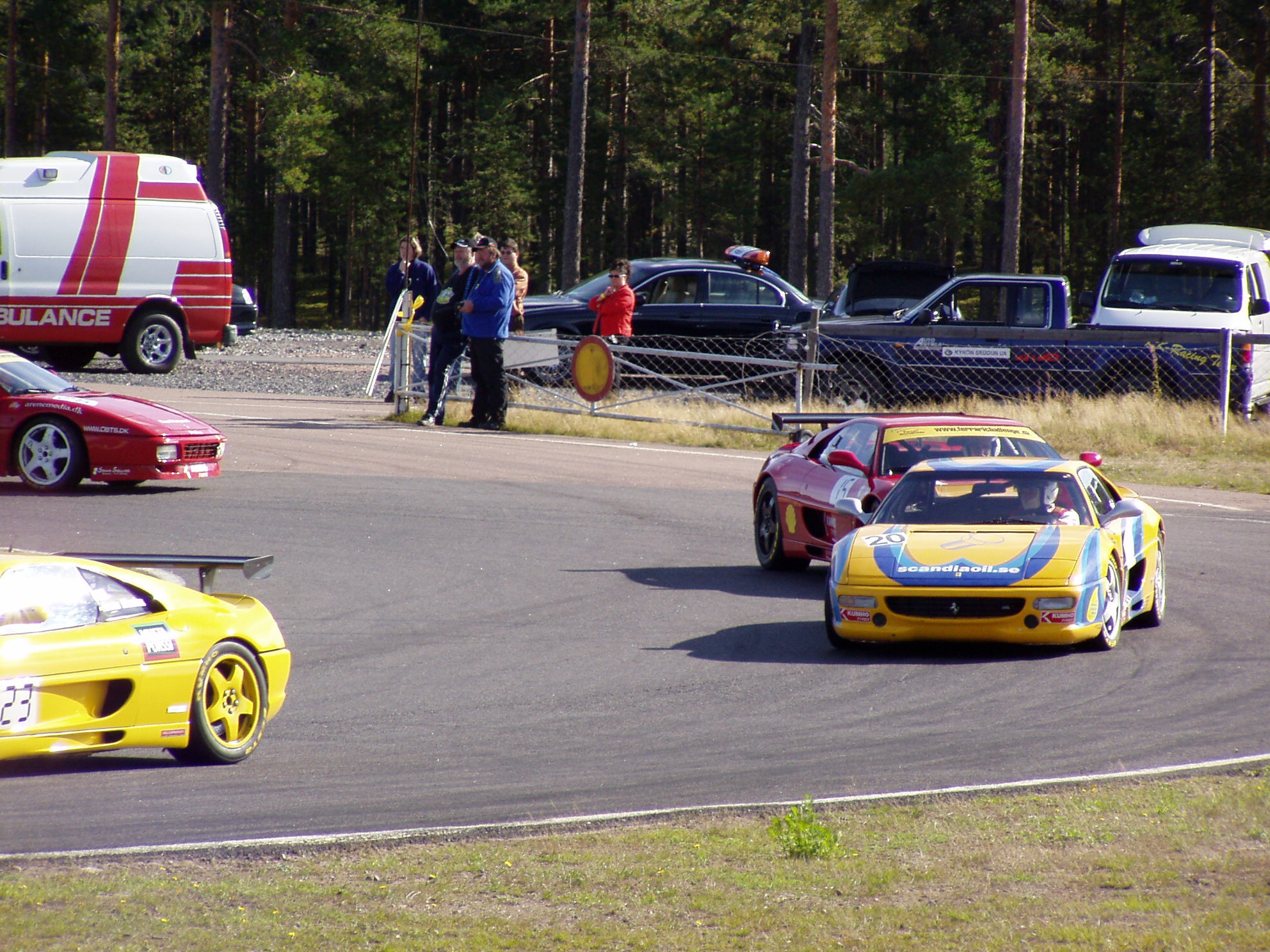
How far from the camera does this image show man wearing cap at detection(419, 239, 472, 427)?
19281 mm

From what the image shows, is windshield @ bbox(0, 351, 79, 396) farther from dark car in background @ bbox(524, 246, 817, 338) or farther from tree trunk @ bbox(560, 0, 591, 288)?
tree trunk @ bbox(560, 0, 591, 288)

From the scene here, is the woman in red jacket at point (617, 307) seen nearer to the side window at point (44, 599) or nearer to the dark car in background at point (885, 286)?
Answer: the dark car in background at point (885, 286)

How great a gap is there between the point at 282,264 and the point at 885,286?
35128 mm

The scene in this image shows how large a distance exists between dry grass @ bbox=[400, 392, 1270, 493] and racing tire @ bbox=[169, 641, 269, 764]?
41.7ft

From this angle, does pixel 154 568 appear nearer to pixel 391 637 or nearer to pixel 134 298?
pixel 391 637

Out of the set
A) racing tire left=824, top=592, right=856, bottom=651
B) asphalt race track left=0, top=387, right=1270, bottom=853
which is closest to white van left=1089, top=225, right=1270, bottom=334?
asphalt race track left=0, top=387, right=1270, bottom=853

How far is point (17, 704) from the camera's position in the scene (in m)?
5.75

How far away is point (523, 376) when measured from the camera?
2155 centimetres

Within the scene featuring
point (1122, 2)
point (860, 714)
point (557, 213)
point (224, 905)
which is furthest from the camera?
point (557, 213)

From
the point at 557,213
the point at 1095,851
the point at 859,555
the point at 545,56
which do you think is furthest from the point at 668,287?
the point at 557,213

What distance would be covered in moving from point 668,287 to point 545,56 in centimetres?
4108

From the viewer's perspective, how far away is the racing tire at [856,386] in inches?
789

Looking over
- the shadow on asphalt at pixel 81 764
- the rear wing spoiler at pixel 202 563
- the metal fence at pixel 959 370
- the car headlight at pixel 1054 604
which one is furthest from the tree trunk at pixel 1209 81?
the shadow on asphalt at pixel 81 764

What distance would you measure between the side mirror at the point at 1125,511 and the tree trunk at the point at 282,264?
4486 cm
